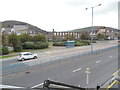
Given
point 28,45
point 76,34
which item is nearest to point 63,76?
point 28,45

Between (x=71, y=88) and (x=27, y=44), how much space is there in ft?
113

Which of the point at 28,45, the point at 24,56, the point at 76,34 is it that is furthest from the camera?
the point at 76,34

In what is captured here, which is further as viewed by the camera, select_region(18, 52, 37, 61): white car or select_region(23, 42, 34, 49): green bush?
select_region(23, 42, 34, 49): green bush

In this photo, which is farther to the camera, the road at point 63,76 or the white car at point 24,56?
the white car at point 24,56

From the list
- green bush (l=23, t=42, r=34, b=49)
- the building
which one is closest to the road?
green bush (l=23, t=42, r=34, b=49)

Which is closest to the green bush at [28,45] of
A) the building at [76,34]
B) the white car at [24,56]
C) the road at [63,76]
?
the white car at [24,56]

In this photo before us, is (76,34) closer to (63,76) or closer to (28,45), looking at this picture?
(28,45)

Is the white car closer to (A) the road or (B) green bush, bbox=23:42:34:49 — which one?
(A) the road

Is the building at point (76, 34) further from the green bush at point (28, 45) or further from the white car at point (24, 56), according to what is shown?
the white car at point (24, 56)

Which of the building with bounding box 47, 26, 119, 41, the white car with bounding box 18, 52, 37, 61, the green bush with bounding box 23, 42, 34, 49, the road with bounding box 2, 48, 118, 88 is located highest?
the building with bounding box 47, 26, 119, 41

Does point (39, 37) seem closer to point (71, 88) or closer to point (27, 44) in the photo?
point (27, 44)

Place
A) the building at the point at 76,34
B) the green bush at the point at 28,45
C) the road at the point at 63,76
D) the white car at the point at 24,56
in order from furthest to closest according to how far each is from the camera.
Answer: the building at the point at 76,34 → the green bush at the point at 28,45 → the white car at the point at 24,56 → the road at the point at 63,76

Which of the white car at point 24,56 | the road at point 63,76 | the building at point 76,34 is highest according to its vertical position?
the building at point 76,34

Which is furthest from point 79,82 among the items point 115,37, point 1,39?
point 115,37
